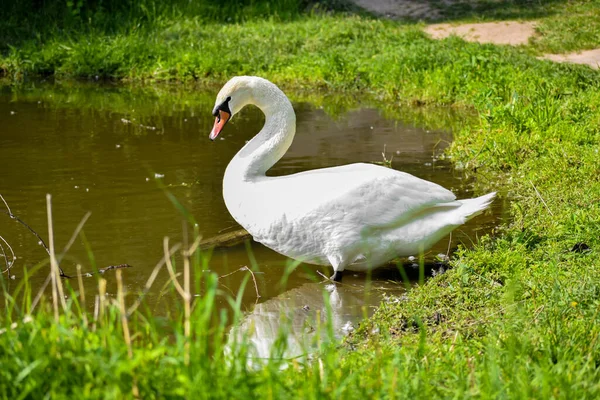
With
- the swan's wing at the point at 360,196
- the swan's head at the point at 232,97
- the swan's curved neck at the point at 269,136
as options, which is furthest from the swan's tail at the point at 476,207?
the swan's head at the point at 232,97

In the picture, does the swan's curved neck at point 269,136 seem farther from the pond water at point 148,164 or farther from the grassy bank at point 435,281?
the grassy bank at point 435,281

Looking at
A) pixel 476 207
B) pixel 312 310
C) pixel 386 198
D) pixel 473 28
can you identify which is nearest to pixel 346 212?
pixel 386 198

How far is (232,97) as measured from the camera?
18.8 ft

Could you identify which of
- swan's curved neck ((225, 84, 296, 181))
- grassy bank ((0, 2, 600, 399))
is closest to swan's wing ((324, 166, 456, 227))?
grassy bank ((0, 2, 600, 399))

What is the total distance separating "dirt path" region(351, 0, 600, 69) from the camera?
11766 millimetres

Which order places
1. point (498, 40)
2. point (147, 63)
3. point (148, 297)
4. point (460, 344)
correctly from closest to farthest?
point (460, 344), point (148, 297), point (147, 63), point (498, 40)

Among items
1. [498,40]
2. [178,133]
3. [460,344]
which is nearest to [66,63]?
Answer: [178,133]

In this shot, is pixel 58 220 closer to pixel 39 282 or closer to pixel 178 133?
pixel 39 282

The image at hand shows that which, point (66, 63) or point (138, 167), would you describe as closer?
point (138, 167)

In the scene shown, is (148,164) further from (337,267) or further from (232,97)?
(337,267)

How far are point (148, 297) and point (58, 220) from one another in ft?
4.91

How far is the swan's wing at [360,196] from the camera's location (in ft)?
16.8

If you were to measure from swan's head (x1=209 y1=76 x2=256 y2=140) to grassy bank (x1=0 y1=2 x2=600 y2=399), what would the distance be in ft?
4.74

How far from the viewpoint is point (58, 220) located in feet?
20.7
